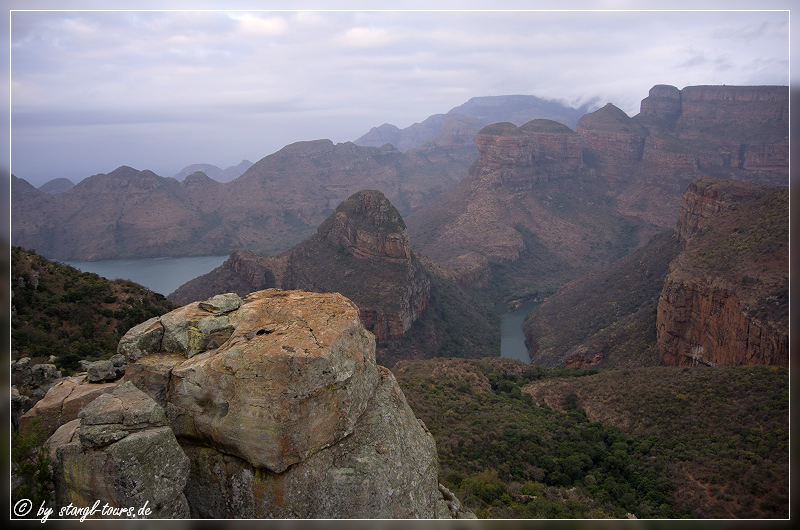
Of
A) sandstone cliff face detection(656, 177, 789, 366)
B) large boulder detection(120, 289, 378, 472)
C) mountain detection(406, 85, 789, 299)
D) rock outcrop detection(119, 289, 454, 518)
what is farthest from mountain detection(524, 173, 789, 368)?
large boulder detection(120, 289, 378, 472)

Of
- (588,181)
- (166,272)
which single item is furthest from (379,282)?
(588,181)

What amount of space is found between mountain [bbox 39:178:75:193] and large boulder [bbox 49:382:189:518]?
541ft

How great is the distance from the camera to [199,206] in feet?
403

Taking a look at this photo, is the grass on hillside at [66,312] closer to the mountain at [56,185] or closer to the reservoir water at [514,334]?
the reservoir water at [514,334]

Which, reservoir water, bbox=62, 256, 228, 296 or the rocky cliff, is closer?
the rocky cliff

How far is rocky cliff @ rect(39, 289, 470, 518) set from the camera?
8.52 m

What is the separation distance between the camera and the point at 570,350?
4550 centimetres

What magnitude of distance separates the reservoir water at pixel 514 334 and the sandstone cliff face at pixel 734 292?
64.3ft

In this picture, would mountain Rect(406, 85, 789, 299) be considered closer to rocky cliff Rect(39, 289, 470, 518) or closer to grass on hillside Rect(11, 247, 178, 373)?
grass on hillside Rect(11, 247, 178, 373)

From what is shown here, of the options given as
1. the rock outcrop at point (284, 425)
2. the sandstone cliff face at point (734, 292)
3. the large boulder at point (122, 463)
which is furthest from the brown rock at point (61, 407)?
the sandstone cliff face at point (734, 292)

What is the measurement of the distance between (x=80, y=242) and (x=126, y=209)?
42.5ft

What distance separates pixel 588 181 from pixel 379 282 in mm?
72087

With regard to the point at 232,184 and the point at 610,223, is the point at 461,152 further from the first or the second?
the point at 610,223

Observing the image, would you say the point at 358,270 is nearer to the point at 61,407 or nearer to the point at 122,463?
the point at 61,407
